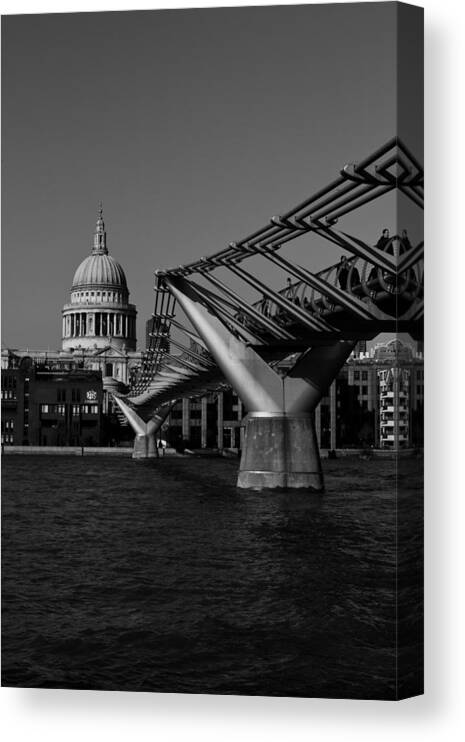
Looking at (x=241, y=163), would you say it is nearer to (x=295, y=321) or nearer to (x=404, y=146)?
(x=404, y=146)

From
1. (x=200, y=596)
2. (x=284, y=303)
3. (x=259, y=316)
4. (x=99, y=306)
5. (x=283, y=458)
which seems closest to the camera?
(x=200, y=596)

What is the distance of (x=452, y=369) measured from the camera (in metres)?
12.6

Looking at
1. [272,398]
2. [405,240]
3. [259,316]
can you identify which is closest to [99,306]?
[405,240]

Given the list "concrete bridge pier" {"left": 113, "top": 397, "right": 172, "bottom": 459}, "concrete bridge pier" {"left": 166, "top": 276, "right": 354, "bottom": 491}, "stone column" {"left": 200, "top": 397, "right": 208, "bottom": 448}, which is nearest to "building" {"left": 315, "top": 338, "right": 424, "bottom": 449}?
"concrete bridge pier" {"left": 166, "top": 276, "right": 354, "bottom": 491}

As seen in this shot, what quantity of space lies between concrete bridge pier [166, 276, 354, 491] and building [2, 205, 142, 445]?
970 millimetres

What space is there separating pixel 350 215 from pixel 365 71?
1.89 metres

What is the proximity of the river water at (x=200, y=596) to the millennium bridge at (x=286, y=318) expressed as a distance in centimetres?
165

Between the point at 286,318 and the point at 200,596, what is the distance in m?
9.03

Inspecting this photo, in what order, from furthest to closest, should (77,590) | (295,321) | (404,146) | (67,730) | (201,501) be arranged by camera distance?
1. (295,321)
2. (201,501)
3. (77,590)
4. (67,730)
5. (404,146)

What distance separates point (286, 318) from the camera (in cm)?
2227

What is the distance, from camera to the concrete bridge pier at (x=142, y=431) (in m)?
18.1

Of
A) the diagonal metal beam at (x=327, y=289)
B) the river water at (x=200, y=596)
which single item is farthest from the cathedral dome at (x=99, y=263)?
the river water at (x=200, y=596)

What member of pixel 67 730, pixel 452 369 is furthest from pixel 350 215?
pixel 67 730

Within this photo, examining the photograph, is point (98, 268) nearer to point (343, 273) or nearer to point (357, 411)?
point (343, 273)
